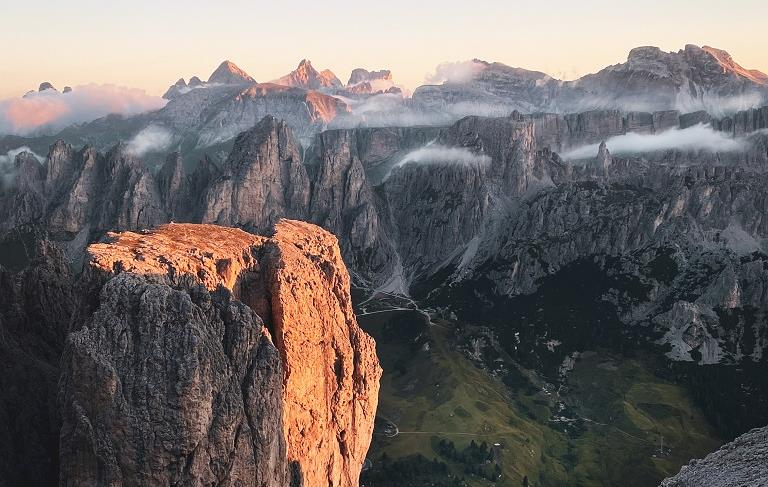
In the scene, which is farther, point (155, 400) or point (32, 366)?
point (32, 366)

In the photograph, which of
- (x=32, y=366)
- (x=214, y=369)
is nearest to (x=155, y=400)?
(x=214, y=369)

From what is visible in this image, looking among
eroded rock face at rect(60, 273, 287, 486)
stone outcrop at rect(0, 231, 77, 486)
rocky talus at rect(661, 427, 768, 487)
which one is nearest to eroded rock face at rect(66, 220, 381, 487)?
eroded rock face at rect(60, 273, 287, 486)

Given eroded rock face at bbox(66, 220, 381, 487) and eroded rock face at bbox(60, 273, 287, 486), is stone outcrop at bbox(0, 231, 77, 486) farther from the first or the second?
eroded rock face at bbox(66, 220, 381, 487)

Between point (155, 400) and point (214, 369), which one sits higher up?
point (214, 369)

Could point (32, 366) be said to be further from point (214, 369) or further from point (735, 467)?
point (735, 467)

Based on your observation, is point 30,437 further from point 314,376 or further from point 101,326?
point 314,376

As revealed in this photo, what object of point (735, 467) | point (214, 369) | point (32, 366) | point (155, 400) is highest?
point (214, 369)

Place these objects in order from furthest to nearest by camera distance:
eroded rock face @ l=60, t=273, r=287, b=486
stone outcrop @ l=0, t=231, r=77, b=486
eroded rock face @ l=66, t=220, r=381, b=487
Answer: stone outcrop @ l=0, t=231, r=77, b=486 → eroded rock face @ l=66, t=220, r=381, b=487 → eroded rock face @ l=60, t=273, r=287, b=486
